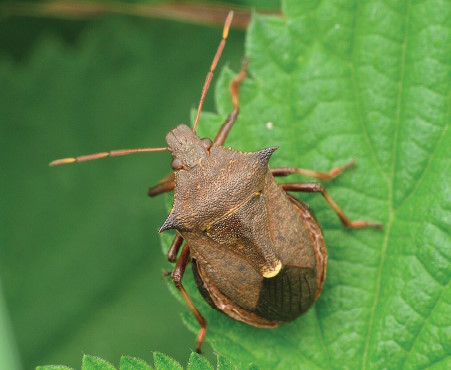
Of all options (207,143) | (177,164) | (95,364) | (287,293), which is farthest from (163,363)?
(207,143)

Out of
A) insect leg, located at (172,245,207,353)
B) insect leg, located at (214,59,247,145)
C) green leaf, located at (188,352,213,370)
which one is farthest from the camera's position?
insect leg, located at (214,59,247,145)

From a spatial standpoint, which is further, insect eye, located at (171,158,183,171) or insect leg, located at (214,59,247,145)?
insect leg, located at (214,59,247,145)

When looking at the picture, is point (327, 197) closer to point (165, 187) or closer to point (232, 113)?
point (232, 113)

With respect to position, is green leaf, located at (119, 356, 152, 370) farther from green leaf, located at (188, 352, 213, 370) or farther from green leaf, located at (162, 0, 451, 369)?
green leaf, located at (162, 0, 451, 369)

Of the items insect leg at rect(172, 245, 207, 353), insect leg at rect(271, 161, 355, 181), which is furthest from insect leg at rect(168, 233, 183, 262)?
insect leg at rect(271, 161, 355, 181)

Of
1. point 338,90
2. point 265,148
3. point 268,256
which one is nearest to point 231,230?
point 268,256
